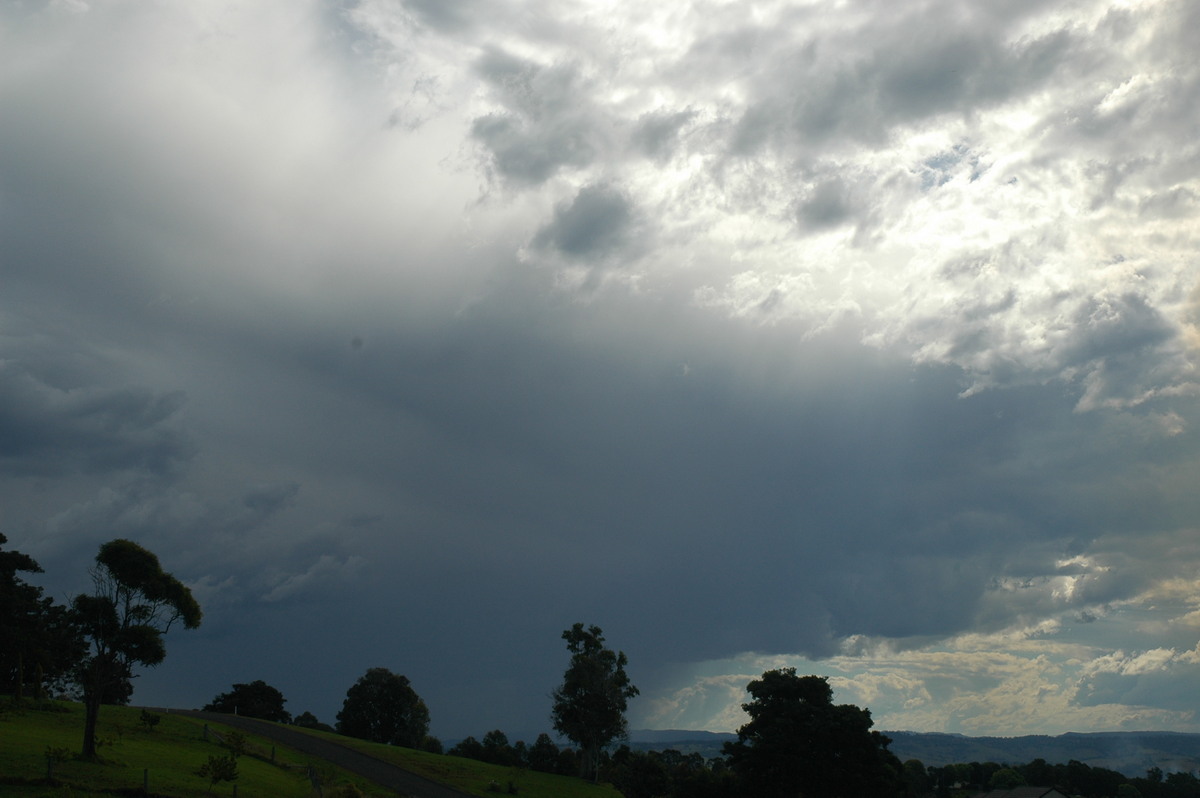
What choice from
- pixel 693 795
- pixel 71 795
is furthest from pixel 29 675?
pixel 693 795

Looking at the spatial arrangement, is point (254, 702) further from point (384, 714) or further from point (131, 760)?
point (131, 760)

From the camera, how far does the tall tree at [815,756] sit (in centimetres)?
6400

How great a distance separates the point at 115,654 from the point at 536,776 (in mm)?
52299

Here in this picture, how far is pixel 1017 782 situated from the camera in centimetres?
16438

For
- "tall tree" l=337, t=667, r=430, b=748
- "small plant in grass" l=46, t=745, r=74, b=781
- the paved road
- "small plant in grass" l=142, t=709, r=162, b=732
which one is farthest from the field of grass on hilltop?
"tall tree" l=337, t=667, r=430, b=748

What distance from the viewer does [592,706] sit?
100m

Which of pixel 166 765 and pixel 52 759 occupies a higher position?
pixel 52 759

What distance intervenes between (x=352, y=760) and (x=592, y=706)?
35.5m

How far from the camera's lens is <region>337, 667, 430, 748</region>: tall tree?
372ft

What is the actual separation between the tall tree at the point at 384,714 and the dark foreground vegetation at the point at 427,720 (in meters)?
0.16

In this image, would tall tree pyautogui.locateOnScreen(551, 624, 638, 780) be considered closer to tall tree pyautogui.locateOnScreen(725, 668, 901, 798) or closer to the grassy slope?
the grassy slope

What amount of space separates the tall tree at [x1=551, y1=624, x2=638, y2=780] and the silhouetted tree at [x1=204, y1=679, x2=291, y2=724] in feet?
160

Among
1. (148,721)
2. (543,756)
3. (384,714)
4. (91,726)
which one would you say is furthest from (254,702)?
(91,726)

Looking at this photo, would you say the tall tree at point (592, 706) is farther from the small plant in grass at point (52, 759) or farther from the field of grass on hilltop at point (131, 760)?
the small plant in grass at point (52, 759)
